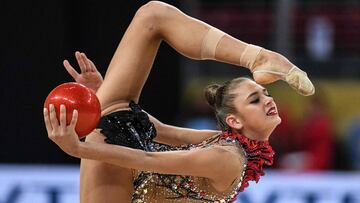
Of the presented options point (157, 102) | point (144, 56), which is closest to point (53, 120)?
point (144, 56)

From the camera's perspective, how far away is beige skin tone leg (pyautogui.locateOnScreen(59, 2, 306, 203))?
3.57 metres

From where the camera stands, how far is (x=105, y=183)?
3.70 metres

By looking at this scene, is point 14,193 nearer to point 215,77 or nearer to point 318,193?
point 318,193

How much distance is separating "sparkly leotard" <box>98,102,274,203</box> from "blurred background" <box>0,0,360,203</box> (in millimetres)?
1990

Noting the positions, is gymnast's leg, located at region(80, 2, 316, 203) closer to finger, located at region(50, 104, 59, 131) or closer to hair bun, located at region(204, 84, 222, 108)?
hair bun, located at region(204, 84, 222, 108)

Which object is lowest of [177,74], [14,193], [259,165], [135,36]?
[14,193]

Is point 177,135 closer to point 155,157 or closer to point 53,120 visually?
point 155,157

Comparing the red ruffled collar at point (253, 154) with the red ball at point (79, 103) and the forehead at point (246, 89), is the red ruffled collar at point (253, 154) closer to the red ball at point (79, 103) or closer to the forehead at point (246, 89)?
the forehead at point (246, 89)

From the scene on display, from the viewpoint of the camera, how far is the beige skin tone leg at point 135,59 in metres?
3.57

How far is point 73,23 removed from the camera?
687 cm

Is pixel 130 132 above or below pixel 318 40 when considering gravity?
above

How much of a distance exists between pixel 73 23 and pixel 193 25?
135 inches

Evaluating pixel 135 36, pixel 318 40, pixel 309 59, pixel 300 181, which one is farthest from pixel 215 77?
pixel 135 36

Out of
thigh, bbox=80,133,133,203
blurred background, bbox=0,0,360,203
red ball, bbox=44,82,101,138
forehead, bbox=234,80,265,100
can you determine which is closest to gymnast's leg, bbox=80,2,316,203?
thigh, bbox=80,133,133,203
